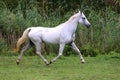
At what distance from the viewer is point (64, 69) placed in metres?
12.2

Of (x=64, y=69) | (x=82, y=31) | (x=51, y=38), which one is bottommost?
(x=82, y=31)

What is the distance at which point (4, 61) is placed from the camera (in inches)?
569

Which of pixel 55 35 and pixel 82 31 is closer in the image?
pixel 55 35

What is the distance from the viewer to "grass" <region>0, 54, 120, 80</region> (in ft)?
34.7

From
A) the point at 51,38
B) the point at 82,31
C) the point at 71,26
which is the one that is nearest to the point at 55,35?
the point at 51,38

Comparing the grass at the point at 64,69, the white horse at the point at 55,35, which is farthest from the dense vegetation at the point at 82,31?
the white horse at the point at 55,35

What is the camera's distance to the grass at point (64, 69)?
10.6 metres

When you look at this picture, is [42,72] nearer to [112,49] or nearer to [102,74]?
[102,74]

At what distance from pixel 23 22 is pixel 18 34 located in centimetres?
54

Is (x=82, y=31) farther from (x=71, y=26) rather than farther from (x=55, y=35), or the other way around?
(x=55, y=35)

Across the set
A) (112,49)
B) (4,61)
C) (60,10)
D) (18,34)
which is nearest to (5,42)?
(18,34)

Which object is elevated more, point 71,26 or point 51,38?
point 71,26

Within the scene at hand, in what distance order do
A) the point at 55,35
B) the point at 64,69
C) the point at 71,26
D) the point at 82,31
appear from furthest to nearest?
the point at 82,31
the point at 71,26
the point at 55,35
the point at 64,69

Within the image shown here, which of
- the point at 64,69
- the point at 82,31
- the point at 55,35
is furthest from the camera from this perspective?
the point at 82,31
